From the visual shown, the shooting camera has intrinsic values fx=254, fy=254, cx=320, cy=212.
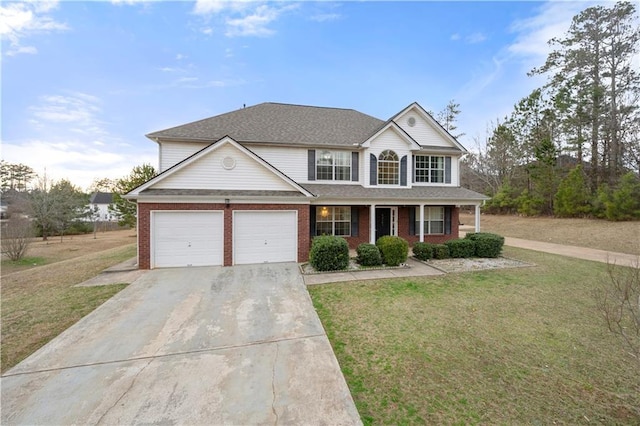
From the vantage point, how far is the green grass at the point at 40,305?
182 inches

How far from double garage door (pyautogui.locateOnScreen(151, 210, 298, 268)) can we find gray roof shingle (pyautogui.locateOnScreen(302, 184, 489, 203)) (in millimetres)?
2420

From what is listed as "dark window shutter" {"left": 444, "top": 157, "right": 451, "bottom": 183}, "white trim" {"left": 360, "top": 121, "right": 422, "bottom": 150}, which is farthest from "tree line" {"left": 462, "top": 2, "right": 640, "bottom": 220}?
"white trim" {"left": 360, "top": 121, "right": 422, "bottom": 150}

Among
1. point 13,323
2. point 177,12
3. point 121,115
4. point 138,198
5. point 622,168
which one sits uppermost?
point 177,12

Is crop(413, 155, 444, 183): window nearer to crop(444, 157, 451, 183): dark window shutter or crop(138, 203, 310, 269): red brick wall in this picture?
crop(444, 157, 451, 183): dark window shutter

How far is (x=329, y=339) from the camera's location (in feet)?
15.5

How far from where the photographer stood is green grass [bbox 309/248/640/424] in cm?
309

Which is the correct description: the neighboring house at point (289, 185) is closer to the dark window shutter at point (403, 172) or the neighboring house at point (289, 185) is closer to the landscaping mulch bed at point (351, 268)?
the dark window shutter at point (403, 172)

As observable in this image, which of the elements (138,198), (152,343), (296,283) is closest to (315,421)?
(152,343)

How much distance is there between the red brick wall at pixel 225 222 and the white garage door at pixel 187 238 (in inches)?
6.9

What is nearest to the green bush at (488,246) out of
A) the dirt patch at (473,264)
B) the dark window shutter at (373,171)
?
the dirt patch at (473,264)

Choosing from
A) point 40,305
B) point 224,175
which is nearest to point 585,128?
point 224,175

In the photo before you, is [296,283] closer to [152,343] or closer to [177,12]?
[152,343]

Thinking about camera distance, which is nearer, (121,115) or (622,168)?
(121,115)

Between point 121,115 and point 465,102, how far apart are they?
38097 mm
